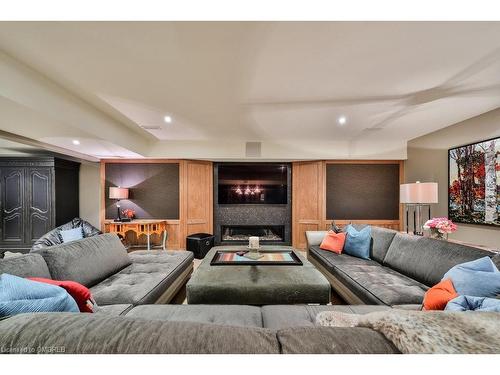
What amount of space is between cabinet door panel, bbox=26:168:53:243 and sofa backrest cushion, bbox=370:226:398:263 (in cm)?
573

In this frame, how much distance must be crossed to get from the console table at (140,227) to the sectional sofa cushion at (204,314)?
127 inches

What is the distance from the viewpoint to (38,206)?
4.18m

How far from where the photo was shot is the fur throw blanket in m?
0.56

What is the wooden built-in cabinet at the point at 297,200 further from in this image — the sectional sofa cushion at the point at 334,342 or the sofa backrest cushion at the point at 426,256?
the sectional sofa cushion at the point at 334,342

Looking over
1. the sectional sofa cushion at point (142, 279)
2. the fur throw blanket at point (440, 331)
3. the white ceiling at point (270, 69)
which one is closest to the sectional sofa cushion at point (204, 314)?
the sectional sofa cushion at point (142, 279)

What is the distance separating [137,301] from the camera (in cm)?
156

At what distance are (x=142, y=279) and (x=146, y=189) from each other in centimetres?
327

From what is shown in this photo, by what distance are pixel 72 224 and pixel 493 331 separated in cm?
525

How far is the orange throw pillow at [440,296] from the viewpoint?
1.19 m

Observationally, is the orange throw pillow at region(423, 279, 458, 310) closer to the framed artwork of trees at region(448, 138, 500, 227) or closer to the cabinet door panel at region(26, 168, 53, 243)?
the framed artwork of trees at region(448, 138, 500, 227)

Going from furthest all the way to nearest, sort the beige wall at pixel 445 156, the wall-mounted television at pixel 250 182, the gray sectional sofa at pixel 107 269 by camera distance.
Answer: the wall-mounted television at pixel 250 182 < the beige wall at pixel 445 156 < the gray sectional sofa at pixel 107 269

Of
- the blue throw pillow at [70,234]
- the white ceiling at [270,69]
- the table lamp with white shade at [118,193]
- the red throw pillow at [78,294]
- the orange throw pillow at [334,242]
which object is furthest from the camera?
the table lamp with white shade at [118,193]

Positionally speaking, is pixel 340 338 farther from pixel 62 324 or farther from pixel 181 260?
pixel 181 260

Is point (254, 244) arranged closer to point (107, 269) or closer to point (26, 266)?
point (107, 269)
